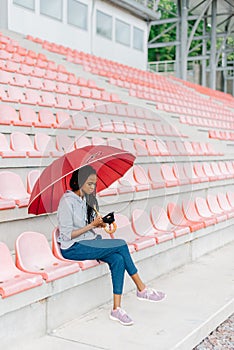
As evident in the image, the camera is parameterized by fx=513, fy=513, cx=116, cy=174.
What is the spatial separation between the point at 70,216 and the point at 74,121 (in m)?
3.35

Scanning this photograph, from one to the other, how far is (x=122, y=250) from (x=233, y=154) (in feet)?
19.2

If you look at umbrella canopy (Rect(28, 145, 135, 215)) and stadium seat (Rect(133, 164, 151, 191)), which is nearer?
umbrella canopy (Rect(28, 145, 135, 215))

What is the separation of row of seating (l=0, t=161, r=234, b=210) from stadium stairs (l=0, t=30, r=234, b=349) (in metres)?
0.01

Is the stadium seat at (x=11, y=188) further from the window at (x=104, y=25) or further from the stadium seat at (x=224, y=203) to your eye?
the window at (x=104, y=25)

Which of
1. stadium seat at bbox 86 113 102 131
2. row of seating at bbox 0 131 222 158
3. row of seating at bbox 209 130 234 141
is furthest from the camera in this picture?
row of seating at bbox 209 130 234 141

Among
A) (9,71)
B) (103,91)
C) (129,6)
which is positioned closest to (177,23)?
(129,6)

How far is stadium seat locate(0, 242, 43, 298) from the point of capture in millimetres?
2357

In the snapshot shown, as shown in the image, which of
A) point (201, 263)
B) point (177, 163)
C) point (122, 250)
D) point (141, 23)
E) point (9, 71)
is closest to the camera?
point (122, 250)

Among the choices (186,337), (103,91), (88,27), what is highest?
(88,27)

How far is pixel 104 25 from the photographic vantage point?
14.0m

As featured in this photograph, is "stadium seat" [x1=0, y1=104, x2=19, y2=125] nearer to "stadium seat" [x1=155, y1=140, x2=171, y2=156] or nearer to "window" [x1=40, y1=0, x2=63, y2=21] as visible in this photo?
"stadium seat" [x1=155, y1=140, x2=171, y2=156]

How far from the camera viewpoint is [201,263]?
431 centimetres

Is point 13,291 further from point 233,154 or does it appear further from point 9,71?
point 233,154

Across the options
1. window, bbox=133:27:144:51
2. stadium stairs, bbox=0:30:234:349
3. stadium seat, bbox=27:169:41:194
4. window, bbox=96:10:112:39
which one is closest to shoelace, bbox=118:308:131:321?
stadium stairs, bbox=0:30:234:349
